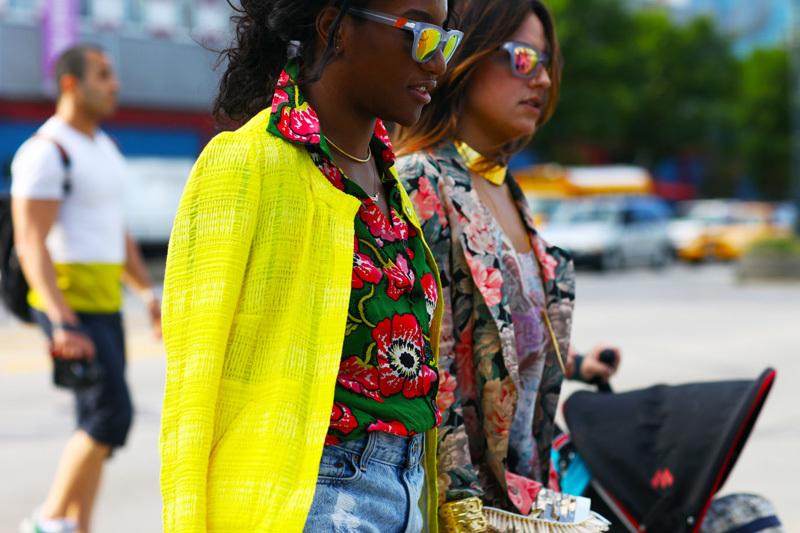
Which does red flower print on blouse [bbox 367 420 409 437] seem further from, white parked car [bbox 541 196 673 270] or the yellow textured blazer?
white parked car [bbox 541 196 673 270]

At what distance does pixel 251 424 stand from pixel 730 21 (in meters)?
84.2

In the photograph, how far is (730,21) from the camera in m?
81.7

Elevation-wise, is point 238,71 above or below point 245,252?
above

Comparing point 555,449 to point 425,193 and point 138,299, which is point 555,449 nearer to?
point 425,193

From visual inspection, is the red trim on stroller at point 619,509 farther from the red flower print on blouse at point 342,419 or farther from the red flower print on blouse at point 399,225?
the red flower print on blouse at point 342,419

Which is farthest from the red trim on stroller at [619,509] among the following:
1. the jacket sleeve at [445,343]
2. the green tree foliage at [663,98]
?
Result: the green tree foliage at [663,98]

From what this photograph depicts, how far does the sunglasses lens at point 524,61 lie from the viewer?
3127 mm

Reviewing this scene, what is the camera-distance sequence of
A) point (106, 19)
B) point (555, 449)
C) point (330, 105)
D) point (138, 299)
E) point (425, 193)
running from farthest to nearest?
1. point (106, 19)
2. point (138, 299)
3. point (555, 449)
4. point (425, 193)
5. point (330, 105)

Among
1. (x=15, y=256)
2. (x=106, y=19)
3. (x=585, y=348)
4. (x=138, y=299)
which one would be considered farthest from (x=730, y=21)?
(x=15, y=256)

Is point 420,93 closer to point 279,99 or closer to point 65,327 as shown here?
point 279,99

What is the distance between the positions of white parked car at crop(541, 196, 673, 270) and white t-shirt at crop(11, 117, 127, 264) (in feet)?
70.4

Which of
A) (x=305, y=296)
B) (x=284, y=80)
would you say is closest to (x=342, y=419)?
(x=305, y=296)

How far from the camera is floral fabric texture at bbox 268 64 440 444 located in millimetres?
2064

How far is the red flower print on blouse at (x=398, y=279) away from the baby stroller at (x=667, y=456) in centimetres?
130
